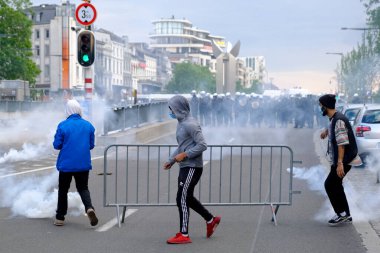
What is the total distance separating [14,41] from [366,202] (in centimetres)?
6749

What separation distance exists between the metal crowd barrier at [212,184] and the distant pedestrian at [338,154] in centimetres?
70

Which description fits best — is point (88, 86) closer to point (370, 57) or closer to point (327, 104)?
point (327, 104)

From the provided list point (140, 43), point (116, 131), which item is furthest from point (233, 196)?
point (140, 43)

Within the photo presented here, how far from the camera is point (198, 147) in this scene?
820cm

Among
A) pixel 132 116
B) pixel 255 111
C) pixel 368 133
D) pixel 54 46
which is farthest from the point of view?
pixel 54 46

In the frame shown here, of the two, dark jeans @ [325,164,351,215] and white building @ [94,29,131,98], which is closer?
dark jeans @ [325,164,351,215]

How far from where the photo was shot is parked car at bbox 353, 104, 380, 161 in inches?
693

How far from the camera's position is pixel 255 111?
41750 mm

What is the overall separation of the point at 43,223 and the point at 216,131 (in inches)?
1024

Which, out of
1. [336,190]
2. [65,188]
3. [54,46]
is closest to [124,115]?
[65,188]

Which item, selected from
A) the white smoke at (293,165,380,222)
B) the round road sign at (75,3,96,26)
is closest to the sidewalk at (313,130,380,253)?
the white smoke at (293,165,380,222)

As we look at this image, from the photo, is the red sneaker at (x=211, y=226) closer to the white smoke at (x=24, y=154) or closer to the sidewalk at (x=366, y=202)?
the sidewalk at (x=366, y=202)

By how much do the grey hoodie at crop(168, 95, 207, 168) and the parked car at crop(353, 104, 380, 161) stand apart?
10.0 meters

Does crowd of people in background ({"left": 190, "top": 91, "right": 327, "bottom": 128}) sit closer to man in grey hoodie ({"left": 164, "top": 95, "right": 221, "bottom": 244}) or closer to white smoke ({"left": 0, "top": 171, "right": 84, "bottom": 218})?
white smoke ({"left": 0, "top": 171, "right": 84, "bottom": 218})
